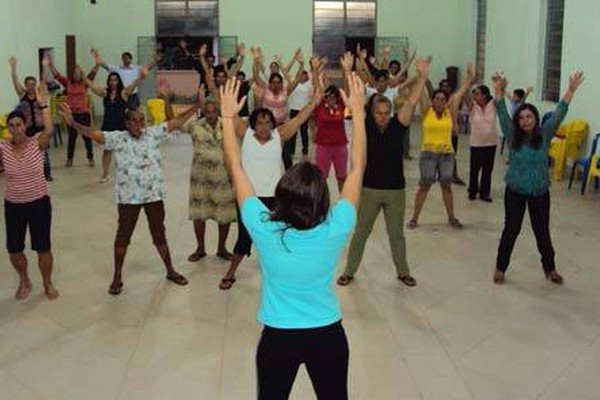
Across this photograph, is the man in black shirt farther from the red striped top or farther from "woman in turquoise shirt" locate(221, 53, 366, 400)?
"woman in turquoise shirt" locate(221, 53, 366, 400)

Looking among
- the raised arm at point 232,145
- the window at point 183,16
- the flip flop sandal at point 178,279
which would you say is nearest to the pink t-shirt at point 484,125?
the flip flop sandal at point 178,279

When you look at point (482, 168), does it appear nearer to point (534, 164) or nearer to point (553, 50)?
point (534, 164)

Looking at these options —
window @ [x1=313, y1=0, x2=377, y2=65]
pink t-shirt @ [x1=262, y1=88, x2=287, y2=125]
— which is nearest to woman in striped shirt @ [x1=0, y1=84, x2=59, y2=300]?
pink t-shirt @ [x1=262, y1=88, x2=287, y2=125]

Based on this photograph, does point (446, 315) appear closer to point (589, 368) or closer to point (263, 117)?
point (589, 368)

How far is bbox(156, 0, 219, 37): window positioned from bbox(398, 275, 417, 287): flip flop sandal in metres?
14.0

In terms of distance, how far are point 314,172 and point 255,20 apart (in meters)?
17.0

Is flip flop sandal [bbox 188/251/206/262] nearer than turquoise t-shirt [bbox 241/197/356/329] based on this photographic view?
No

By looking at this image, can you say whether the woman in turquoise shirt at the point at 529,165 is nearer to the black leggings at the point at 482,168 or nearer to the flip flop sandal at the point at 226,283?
the flip flop sandal at the point at 226,283

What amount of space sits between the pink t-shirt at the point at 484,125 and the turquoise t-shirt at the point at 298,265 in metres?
6.85

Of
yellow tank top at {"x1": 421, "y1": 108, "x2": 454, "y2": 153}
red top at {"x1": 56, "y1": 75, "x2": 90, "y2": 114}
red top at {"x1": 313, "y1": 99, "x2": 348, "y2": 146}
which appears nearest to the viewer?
yellow tank top at {"x1": 421, "y1": 108, "x2": 454, "y2": 153}

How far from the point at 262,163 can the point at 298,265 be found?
3.14 metres

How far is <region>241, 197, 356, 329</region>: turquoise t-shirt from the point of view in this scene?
2.94m

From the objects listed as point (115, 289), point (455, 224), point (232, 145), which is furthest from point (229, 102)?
point (455, 224)

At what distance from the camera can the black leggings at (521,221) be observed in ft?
20.5
